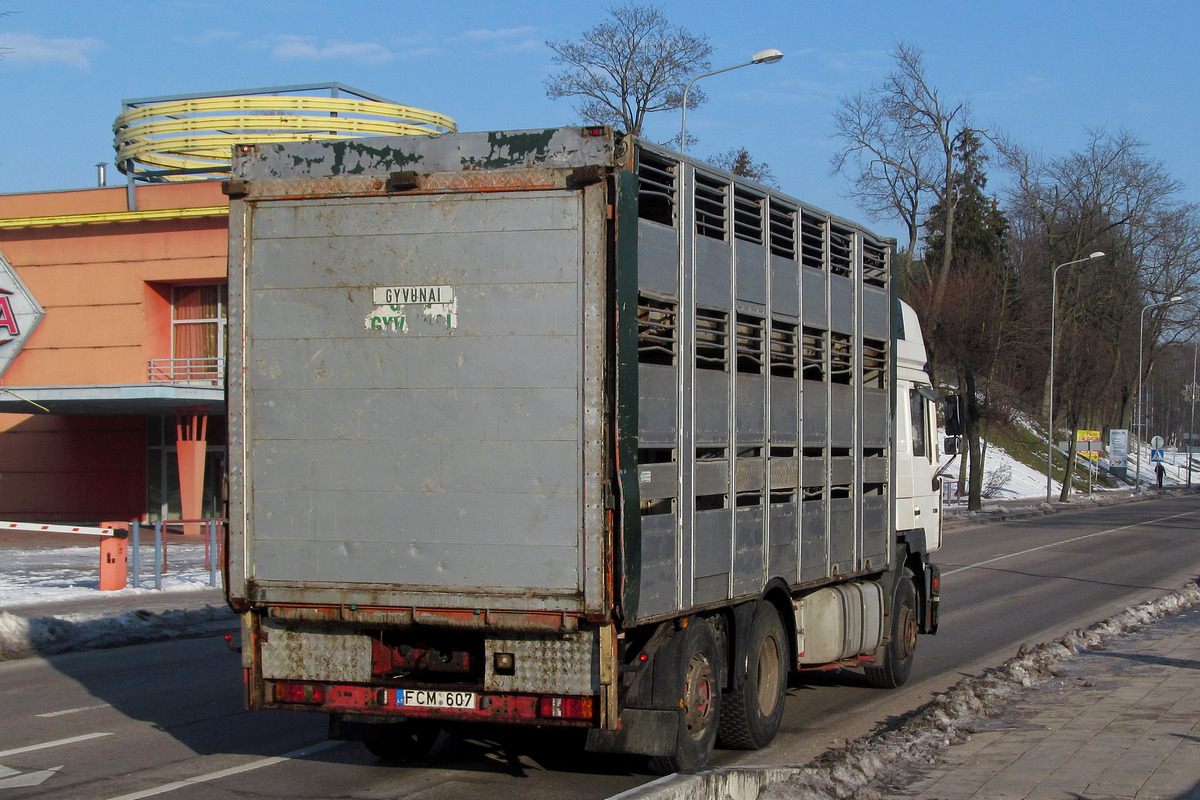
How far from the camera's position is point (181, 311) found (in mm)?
32094

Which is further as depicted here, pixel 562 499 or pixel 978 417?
pixel 978 417

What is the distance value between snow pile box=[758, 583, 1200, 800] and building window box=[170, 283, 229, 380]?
967 inches

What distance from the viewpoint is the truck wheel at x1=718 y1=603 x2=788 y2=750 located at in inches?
292

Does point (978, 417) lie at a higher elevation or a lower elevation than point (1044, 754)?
higher

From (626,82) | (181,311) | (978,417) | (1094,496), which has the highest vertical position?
(626,82)

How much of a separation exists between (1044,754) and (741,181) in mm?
3843

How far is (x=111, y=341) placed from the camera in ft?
104

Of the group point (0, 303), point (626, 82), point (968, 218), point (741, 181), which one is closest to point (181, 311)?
point (0, 303)

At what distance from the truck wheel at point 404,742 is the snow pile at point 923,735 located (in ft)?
7.68

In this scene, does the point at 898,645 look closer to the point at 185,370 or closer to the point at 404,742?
the point at 404,742

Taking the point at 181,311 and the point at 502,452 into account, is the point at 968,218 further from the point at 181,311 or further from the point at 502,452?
the point at 502,452

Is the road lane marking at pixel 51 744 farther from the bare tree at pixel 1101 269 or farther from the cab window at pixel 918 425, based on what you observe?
the bare tree at pixel 1101 269

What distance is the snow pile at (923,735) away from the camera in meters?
6.34

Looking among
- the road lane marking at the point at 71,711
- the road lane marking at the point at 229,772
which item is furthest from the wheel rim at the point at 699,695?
the road lane marking at the point at 71,711
